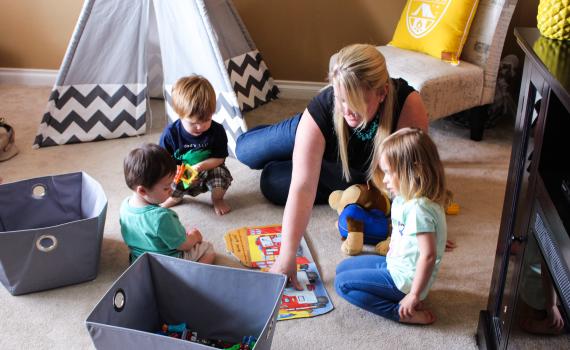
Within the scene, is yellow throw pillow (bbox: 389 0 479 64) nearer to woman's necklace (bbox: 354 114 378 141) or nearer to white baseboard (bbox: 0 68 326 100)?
white baseboard (bbox: 0 68 326 100)

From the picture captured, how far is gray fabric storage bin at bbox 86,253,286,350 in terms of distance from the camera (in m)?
1.51

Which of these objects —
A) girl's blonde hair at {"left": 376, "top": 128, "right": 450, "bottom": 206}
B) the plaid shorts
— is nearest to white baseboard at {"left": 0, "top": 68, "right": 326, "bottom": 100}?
the plaid shorts

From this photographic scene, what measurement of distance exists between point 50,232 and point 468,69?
1.92m

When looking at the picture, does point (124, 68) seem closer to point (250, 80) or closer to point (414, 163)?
point (250, 80)

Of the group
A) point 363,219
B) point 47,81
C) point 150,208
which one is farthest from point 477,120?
point 47,81

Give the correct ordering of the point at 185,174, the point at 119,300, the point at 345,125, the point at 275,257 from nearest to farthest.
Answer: the point at 119,300 < the point at 345,125 < the point at 275,257 < the point at 185,174

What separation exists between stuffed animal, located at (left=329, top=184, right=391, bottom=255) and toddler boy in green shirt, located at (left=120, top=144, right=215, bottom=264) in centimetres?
54

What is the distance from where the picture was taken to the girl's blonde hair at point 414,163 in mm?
1537

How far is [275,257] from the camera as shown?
6.61 feet

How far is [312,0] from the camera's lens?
3205mm

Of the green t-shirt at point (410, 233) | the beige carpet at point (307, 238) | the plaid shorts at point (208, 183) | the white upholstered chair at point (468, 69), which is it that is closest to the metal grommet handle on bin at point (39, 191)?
the beige carpet at point (307, 238)

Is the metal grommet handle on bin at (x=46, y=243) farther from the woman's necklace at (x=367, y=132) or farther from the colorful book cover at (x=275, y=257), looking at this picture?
the woman's necklace at (x=367, y=132)

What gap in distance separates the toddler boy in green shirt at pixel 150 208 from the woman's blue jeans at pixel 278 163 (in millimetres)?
518

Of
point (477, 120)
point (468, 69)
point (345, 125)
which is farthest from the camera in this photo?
point (477, 120)
